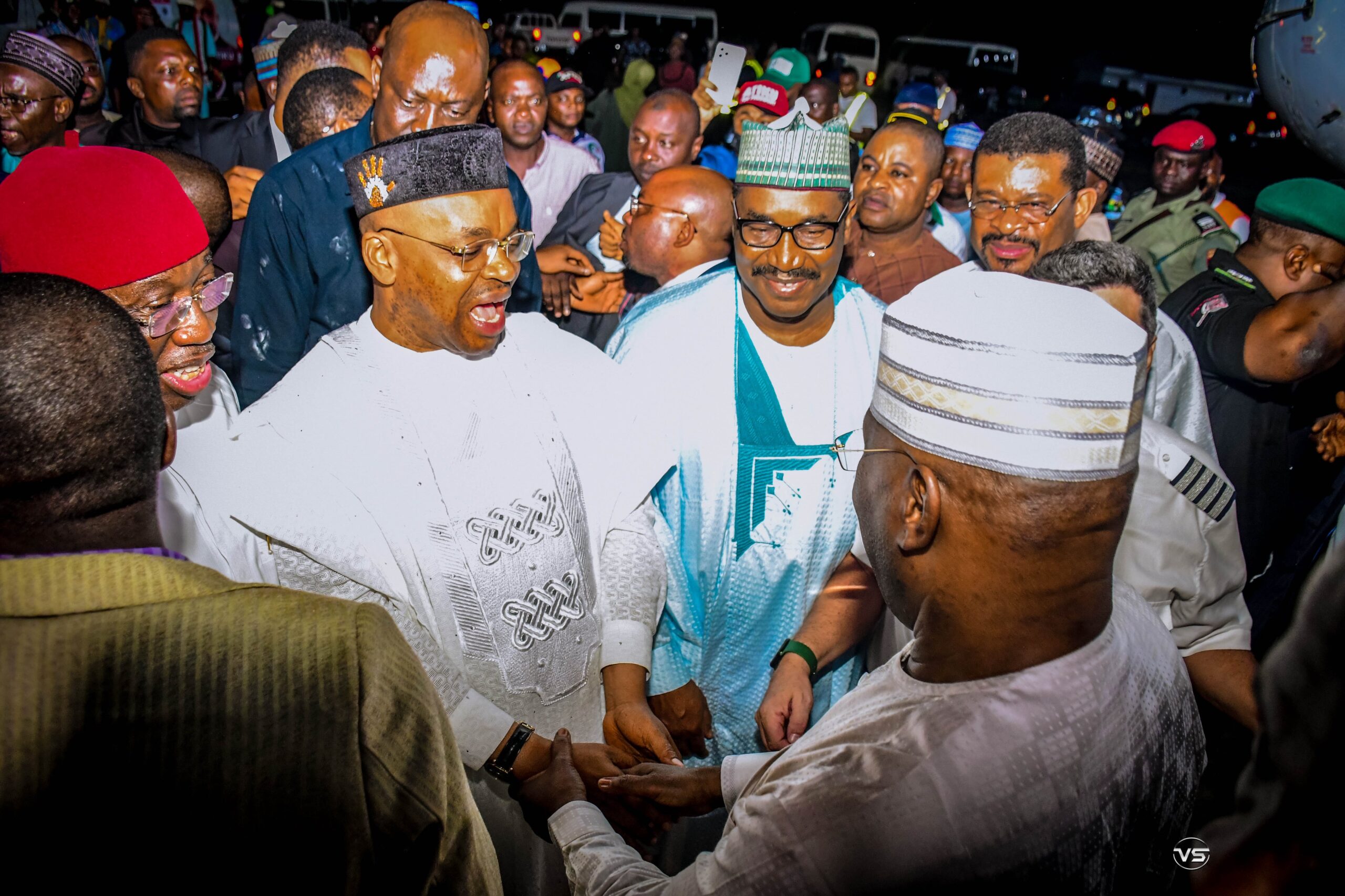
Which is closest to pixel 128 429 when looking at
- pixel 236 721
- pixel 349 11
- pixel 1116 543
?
pixel 236 721

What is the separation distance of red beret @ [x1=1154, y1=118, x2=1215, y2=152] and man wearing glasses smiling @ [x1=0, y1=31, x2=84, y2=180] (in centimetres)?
708

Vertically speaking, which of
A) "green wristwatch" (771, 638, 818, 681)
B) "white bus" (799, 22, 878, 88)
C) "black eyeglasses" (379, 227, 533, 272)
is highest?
"white bus" (799, 22, 878, 88)

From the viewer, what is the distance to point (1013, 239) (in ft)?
10.8

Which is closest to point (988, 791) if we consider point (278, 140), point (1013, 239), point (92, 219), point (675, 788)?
point (675, 788)

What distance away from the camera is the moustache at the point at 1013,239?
3270mm

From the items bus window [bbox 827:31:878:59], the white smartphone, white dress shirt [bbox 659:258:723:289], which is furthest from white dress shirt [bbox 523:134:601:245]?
bus window [bbox 827:31:878:59]

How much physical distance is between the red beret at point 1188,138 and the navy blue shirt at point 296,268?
5.99 metres

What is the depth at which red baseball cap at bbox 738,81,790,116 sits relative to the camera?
619 cm

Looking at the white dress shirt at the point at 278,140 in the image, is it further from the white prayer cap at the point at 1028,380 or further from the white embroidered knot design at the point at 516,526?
the white prayer cap at the point at 1028,380

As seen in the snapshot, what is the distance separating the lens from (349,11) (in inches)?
558

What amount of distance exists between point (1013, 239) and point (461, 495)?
2437mm

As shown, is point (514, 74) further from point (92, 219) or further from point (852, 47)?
point (852, 47)

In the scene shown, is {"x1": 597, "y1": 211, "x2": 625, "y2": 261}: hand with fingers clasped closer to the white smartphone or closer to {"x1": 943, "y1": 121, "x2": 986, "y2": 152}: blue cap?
the white smartphone

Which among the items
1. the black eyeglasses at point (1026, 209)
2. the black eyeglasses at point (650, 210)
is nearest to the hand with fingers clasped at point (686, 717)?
the black eyeglasses at point (650, 210)
